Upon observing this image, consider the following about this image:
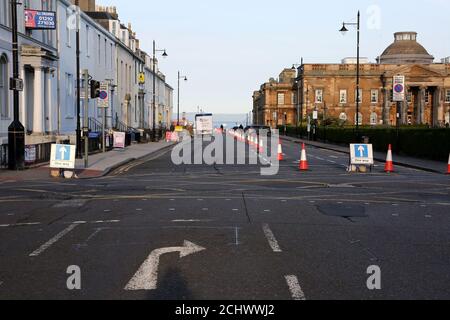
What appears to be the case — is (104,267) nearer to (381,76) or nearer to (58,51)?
(58,51)

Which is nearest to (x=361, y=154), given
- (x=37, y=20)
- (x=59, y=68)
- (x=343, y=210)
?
(x=343, y=210)

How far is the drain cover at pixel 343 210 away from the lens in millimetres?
12000

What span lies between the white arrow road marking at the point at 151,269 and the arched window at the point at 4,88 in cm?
2090

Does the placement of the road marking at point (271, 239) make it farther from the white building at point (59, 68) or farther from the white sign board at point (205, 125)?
the white sign board at point (205, 125)

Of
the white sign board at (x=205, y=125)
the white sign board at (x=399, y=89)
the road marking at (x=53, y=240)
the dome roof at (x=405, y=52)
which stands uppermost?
the dome roof at (x=405, y=52)

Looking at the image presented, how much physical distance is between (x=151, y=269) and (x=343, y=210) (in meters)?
6.28

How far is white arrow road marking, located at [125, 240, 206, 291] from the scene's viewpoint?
6.62 metres

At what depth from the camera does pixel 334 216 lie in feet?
38.8

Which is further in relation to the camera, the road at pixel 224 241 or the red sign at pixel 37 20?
the red sign at pixel 37 20

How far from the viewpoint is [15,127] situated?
2095 centimetres

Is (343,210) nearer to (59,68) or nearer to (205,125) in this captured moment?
(59,68)

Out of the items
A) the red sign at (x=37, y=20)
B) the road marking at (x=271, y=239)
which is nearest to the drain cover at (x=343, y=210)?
the road marking at (x=271, y=239)

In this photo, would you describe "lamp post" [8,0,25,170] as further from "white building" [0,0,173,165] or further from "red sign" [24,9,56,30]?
"red sign" [24,9,56,30]

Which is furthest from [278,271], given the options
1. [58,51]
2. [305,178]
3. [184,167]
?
[58,51]
